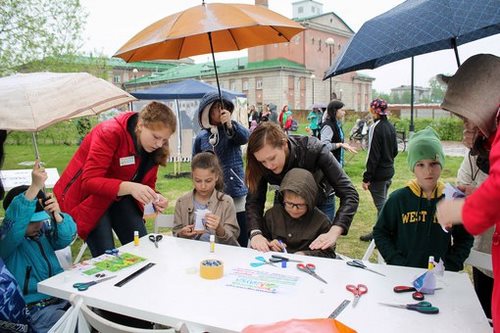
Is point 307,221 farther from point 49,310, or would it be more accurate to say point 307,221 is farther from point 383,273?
point 49,310

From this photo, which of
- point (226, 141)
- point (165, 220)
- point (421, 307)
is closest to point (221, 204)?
point (165, 220)

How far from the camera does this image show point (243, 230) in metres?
3.47

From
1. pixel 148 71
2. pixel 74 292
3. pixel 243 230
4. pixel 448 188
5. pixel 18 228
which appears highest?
pixel 148 71

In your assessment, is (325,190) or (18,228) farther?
(325,190)

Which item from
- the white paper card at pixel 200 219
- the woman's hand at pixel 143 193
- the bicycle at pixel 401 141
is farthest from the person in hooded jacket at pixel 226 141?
the bicycle at pixel 401 141

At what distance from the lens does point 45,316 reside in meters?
1.99

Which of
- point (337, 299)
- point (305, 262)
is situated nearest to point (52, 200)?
point (305, 262)

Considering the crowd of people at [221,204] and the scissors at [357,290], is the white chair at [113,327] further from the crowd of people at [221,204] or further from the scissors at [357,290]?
the scissors at [357,290]

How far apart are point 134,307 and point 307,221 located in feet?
4.01

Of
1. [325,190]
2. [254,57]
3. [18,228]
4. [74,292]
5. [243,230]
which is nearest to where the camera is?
[74,292]

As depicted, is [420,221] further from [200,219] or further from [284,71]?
[284,71]

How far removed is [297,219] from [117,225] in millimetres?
1244

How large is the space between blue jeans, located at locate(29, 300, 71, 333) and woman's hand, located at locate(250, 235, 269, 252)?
105 cm

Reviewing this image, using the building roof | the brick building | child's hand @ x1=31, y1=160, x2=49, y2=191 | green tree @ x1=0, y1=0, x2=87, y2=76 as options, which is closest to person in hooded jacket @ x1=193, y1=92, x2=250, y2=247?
child's hand @ x1=31, y1=160, x2=49, y2=191
